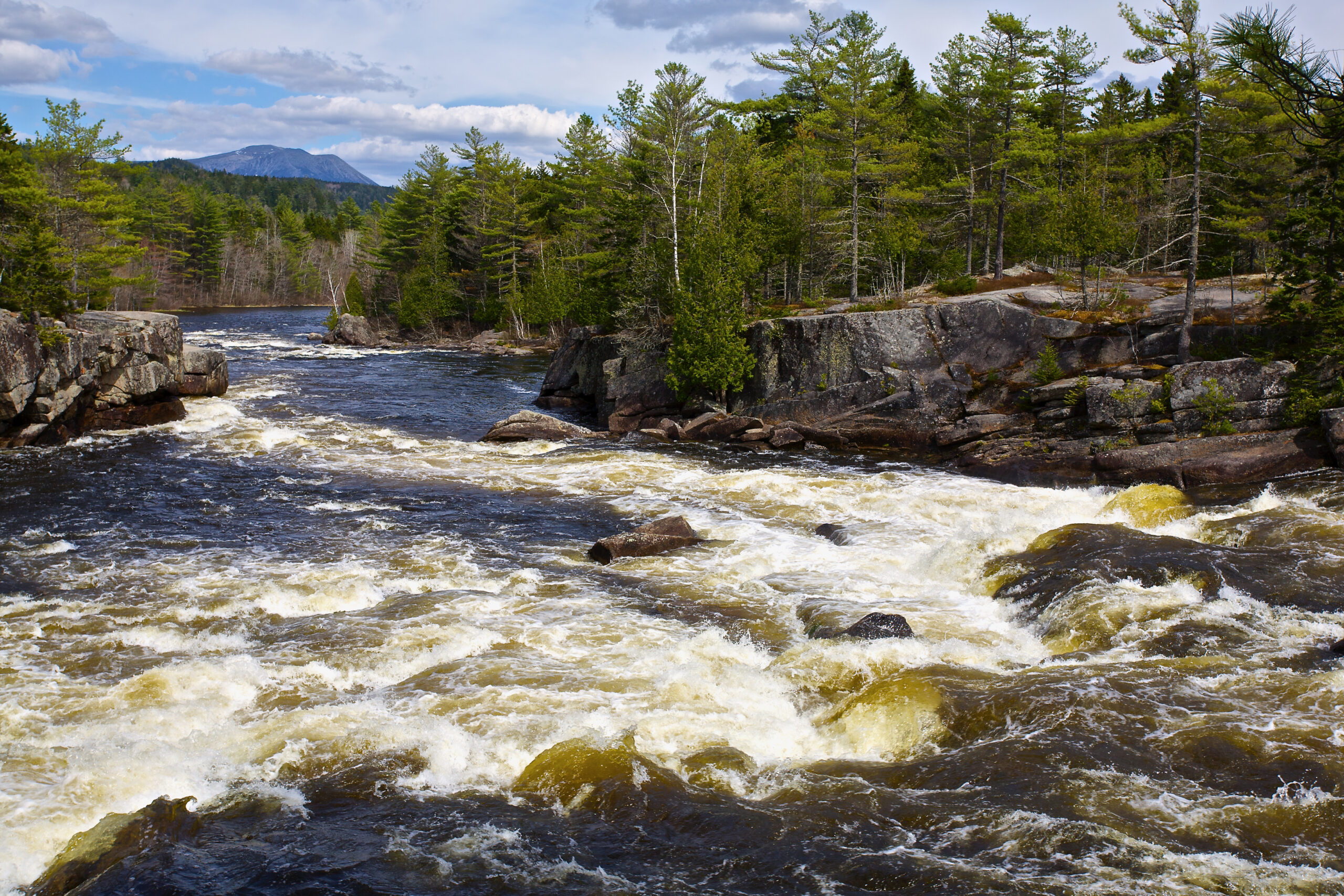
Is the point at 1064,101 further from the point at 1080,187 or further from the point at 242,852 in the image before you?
the point at 242,852

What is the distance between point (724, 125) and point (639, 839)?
3920 cm

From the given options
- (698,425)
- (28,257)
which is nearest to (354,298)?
(28,257)

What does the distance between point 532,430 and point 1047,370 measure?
58.1 feet

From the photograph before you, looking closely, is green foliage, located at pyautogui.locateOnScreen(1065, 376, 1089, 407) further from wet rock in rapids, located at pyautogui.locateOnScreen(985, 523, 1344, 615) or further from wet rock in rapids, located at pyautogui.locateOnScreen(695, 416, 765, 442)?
wet rock in rapids, located at pyautogui.locateOnScreen(695, 416, 765, 442)

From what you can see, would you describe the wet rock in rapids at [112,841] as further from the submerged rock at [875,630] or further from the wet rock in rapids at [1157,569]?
the wet rock in rapids at [1157,569]

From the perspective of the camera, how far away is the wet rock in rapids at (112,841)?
24.5 ft

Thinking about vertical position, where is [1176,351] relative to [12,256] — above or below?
below

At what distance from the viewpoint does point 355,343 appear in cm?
6325

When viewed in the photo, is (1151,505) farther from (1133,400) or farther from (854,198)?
(854,198)

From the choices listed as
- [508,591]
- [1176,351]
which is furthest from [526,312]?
[508,591]

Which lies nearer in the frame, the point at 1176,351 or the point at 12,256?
the point at 1176,351

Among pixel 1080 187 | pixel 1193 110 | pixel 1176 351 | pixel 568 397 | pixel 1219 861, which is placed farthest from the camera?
pixel 568 397

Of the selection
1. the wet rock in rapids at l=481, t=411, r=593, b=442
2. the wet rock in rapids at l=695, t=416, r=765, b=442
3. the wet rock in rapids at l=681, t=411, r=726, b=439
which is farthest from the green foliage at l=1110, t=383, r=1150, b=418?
the wet rock in rapids at l=481, t=411, r=593, b=442

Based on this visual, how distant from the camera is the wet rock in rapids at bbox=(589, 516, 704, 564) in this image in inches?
683
